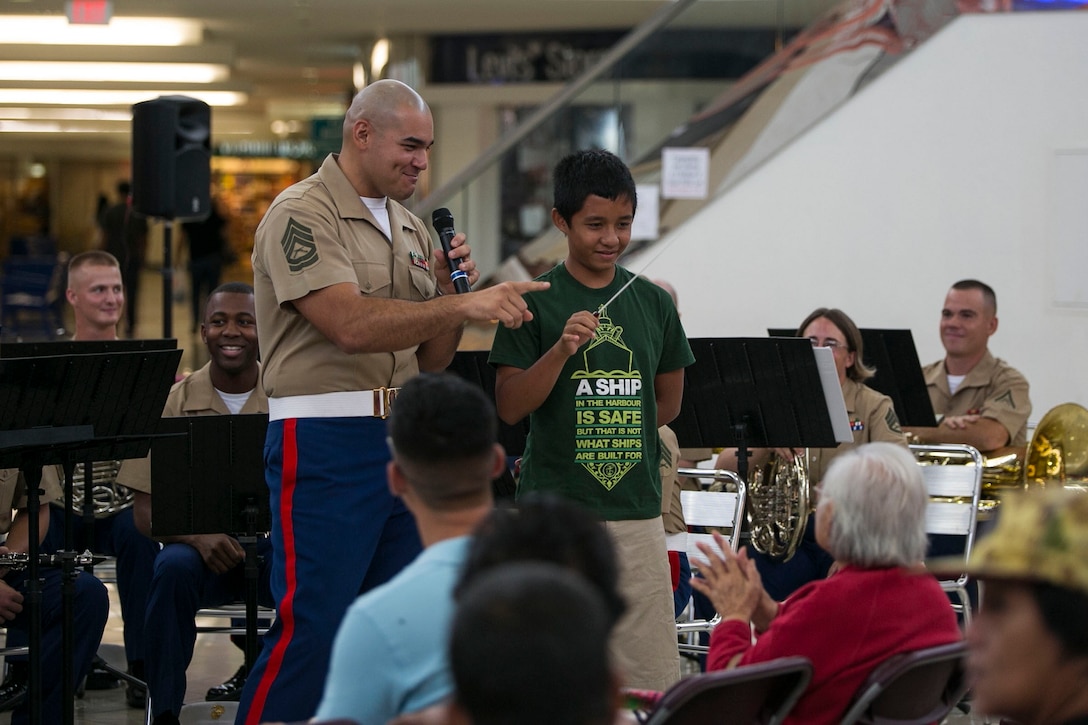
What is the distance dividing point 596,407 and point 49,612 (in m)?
2.12

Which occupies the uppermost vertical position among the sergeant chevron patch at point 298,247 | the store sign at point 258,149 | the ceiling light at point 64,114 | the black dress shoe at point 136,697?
the store sign at point 258,149

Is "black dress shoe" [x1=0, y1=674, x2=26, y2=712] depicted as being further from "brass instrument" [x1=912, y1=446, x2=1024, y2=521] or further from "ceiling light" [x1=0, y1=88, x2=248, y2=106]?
"ceiling light" [x1=0, y1=88, x2=248, y2=106]

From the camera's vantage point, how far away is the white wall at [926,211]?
8.07 m

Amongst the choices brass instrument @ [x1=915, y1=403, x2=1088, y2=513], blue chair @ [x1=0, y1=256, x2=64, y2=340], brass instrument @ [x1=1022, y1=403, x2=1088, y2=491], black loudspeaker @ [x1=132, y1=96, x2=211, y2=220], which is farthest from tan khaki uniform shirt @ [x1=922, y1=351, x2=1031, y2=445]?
blue chair @ [x1=0, y1=256, x2=64, y2=340]

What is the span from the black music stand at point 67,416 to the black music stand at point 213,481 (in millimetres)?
213

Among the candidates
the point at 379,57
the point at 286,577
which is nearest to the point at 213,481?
the point at 286,577

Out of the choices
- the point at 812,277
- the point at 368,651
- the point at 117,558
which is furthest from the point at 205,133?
the point at 368,651

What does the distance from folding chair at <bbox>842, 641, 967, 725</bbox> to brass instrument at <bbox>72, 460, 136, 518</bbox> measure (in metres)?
3.27

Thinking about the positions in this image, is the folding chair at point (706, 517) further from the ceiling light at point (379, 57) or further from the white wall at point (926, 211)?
the ceiling light at point (379, 57)

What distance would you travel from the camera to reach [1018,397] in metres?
6.14

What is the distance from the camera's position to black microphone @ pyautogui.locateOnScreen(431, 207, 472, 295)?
3.32 meters

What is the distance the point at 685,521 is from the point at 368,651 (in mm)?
3064

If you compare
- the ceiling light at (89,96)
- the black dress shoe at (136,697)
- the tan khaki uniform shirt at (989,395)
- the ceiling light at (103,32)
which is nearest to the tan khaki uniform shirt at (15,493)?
the black dress shoe at (136,697)

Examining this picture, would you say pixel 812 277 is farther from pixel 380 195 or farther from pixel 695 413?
pixel 380 195
